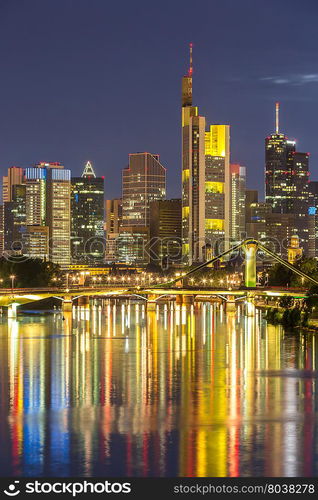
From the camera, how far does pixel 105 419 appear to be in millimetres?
37906

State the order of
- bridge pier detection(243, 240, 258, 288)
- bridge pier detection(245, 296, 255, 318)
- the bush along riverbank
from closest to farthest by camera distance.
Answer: the bush along riverbank
bridge pier detection(245, 296, 255, 318)
bridge pier detection(243, 240, 258, 288)

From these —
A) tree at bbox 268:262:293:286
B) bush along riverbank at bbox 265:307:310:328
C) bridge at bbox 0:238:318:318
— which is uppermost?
tree at bbox 268:262:293:286

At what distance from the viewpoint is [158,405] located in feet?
136

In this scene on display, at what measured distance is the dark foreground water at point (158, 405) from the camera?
1230 inches

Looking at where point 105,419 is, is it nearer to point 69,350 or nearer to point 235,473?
point 235,473

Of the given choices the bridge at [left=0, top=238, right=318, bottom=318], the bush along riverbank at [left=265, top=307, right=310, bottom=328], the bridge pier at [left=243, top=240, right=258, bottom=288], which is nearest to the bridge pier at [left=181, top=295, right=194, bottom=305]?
the bridge at [left=0, top=238, right=318, bottom=318]

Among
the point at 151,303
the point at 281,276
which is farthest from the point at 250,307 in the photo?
the point at 281,276

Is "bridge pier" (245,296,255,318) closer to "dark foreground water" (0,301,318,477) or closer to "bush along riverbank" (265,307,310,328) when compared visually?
"bush along riverbank" (265,307,310,328)

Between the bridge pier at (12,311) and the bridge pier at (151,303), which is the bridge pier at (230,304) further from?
the bridge pier at (12,311)

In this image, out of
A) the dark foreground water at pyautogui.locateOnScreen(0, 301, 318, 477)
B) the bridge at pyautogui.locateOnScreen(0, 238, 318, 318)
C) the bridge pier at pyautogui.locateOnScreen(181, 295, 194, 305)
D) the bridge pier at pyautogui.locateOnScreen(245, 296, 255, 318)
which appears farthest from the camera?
the bridge pier at pyautogui.locateOnScreen(181, 295, 194, 305)

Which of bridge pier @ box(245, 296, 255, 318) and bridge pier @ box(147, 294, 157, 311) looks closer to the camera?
bridge pier @ box(245, 296, 255, 318)

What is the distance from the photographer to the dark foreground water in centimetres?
3125

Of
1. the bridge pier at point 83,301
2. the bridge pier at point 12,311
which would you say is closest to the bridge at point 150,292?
the bridge pier at point 12,311

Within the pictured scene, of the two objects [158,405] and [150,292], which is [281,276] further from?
[158,405]
